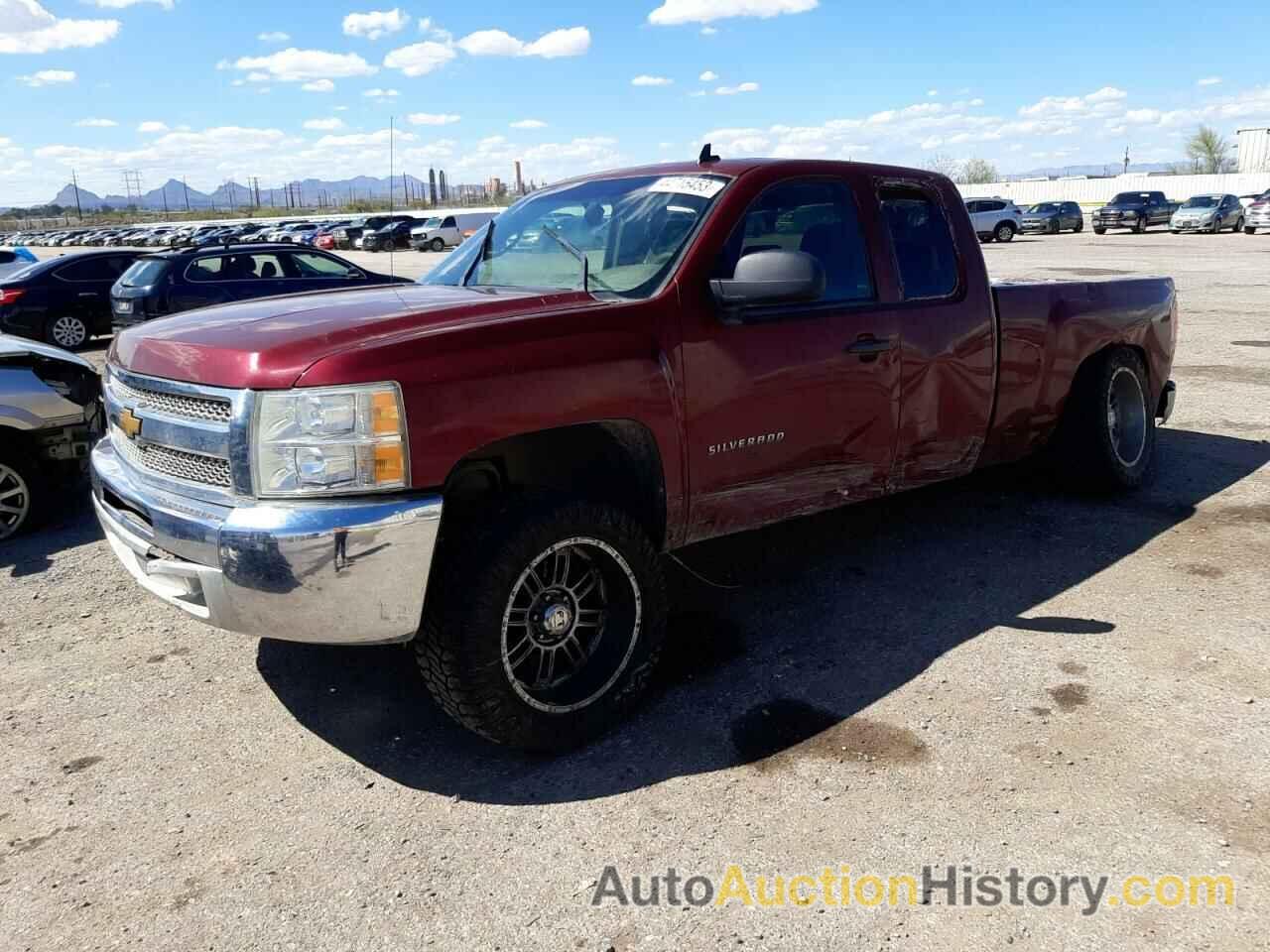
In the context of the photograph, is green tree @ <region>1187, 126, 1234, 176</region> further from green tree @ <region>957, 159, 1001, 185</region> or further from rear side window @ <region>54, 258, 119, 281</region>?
rear side window @ <region>54, 258, 119, 281</region>

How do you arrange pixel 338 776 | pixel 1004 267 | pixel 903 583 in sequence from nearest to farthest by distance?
pixel 338 776 < pixel 903 583 < pixel 1004 267

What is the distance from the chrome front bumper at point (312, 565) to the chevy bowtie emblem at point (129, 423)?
0.51 metres

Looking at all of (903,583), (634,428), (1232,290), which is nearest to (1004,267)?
(1232,290)

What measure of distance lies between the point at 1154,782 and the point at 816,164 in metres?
2.69

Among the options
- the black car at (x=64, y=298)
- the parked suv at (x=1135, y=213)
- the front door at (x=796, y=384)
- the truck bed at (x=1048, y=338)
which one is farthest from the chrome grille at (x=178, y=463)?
the parked suv at (x=1135, y=213)

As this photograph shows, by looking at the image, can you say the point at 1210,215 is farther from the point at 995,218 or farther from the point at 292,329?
the point at 292,329

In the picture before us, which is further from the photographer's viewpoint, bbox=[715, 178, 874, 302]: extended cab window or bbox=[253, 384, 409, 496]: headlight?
bbox=[715, 178, 874, 302]: extended cab window

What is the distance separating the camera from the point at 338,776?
329cm

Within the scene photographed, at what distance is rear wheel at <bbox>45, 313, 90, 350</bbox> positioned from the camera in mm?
14750

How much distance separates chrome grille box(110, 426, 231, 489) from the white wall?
54059 millimetres

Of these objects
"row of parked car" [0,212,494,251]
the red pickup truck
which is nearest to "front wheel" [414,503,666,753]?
the red pickup truck

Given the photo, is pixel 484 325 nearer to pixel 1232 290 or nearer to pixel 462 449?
pixel 462 449

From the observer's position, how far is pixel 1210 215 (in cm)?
3647

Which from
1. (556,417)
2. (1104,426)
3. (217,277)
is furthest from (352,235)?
(556,417)
